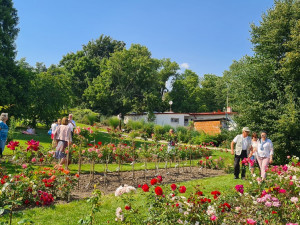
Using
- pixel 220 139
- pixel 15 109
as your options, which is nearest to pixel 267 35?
pixel 220 139

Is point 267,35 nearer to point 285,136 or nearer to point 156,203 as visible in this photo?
point 285,136

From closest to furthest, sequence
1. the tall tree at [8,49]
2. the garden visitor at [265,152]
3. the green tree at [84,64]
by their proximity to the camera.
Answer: the garden visitor at [265,152], the tall tree at [8,49], the green tree at [84,64]

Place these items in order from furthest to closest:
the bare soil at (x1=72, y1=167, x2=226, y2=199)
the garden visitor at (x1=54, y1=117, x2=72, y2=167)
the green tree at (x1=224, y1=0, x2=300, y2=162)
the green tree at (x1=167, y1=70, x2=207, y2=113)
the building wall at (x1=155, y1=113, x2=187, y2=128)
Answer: the green tree at (x1=167, y1=70, x2=207, y2=113) → the building wall at (x1=155, y1=113, x2=187, y2=128) → the green tree at (x1=224, y1=0, x2=300, y2=162) → the garden visitor at (x1=54, y1=117, x2=72, y2=167) → the bare soil at (x1=72, y1=167, x2=226, y2=199)

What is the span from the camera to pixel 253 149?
25.9 ft

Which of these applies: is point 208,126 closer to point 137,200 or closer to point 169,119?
point 169,119

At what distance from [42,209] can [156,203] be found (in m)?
2.51

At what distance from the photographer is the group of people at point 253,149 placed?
7.18m

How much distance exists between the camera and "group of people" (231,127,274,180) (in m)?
7.18

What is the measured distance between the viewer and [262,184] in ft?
15.8

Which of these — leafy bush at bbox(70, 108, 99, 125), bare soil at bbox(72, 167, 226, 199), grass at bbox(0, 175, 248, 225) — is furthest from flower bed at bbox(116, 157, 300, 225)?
leafy bush at bbox(70, 108, 99, 125)

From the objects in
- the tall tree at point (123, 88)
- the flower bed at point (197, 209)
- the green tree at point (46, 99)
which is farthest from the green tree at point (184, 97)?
the flower bed at point (197, 209)

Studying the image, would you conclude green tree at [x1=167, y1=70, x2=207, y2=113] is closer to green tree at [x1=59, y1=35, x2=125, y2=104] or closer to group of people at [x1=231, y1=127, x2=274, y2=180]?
green tree at [x1=59, y1=35, x2=125, y2=104]

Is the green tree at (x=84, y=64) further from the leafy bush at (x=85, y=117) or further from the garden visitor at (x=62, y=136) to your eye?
the garden visitor at (x=62, y=136)

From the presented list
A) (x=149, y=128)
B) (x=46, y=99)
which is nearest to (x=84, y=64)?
(x=149, y=128)
